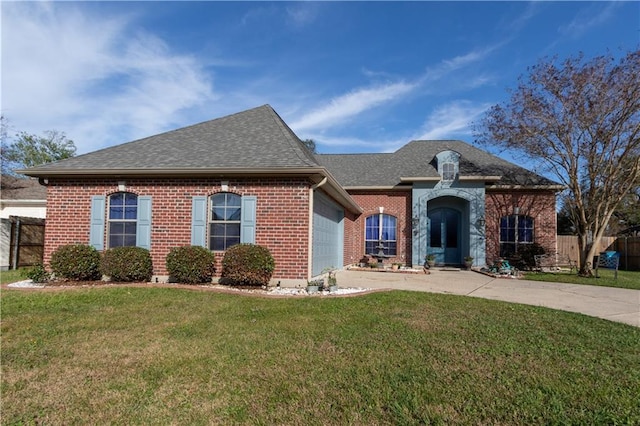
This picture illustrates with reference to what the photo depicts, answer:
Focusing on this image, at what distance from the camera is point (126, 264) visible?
9.16 metres

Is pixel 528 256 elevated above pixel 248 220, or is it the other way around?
pixel 248 220

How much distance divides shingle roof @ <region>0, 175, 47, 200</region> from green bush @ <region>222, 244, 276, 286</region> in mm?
17160

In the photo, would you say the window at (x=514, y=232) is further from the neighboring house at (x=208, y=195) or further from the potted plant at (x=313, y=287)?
the potted plant at (x=313, y=287)

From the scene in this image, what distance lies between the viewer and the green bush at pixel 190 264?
909 cm

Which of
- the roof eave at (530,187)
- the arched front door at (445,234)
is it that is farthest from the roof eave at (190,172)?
the roof eave at (530,187)

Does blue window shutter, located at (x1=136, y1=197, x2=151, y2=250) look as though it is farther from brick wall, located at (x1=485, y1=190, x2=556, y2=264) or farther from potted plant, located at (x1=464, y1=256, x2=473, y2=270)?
brick wall, located at (x1=485, y1=190, x2=556, y2=264)

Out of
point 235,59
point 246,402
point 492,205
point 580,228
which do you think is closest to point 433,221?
point 492,205

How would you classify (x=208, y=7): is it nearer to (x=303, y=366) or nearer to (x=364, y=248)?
(x=303, y=366)

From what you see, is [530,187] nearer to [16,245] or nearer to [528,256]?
[528,256]

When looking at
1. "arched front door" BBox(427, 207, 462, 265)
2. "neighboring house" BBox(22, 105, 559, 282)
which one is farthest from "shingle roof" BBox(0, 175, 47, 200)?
"arched front door" BBox(427, 207, 462, 265)

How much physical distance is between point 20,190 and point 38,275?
1640 cm

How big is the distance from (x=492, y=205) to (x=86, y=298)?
1600 cm

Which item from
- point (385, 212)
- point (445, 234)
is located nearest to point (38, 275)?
point (385, 212)

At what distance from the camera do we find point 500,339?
493 centimetres
